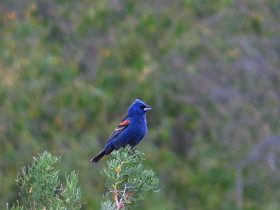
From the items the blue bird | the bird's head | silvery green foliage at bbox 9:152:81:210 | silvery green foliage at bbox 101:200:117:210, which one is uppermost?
the bird's head

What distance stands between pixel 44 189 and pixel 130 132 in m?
2.89

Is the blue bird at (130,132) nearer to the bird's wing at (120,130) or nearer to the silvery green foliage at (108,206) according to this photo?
the bird's wing at (120,130)

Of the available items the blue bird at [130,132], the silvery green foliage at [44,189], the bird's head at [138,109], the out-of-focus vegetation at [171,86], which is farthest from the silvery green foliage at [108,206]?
the out-of-focus vegetation at [171,86]

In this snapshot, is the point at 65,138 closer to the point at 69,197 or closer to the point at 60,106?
the point at 60,106

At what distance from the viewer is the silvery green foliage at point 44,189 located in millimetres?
3797

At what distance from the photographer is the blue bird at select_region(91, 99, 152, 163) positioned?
262 inches

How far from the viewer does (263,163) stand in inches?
668

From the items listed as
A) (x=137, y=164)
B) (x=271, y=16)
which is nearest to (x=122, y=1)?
(x=271, y=16)

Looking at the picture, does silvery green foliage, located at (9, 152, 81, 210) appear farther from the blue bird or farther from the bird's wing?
the bird's wing

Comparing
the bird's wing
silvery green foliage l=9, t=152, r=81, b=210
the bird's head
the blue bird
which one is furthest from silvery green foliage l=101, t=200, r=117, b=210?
the bird's head

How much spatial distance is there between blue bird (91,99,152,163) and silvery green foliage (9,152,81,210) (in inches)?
102

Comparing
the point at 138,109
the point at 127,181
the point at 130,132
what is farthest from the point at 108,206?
the point at 138,109

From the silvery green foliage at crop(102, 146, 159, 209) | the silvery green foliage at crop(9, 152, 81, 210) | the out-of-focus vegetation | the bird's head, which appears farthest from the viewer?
the out-of-focus vegetation

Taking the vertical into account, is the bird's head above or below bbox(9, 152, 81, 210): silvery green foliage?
above
